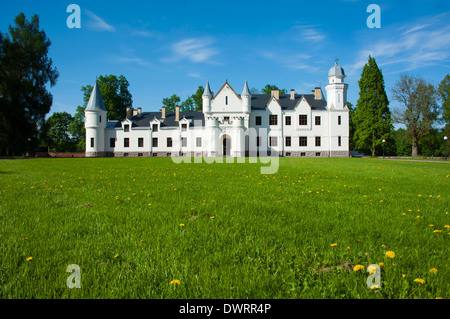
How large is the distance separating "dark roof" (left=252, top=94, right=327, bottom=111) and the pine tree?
7.06m

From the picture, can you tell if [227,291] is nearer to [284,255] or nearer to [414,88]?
[284,255]

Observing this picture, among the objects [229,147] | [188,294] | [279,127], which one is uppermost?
[279,127]

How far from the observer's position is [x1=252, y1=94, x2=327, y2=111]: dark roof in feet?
143

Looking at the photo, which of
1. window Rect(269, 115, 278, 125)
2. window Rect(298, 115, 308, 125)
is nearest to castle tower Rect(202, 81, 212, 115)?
window Rect(269, 115, 278, 125)

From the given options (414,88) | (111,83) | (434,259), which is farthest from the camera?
(111,83)

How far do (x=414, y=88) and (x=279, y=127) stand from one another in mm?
24807

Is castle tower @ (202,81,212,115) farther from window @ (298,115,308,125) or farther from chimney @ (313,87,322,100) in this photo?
chimney @ (313,87,322,100)

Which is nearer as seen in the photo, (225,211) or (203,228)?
(203,228)

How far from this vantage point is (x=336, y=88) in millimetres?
41625

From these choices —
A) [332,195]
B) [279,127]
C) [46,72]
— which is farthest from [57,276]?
[46,72]

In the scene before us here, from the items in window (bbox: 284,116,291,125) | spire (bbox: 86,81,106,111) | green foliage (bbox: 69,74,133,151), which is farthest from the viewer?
green foliage (bbox: 69,74,133,151)

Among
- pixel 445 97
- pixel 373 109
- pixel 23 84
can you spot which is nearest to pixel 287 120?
pixel 373 109

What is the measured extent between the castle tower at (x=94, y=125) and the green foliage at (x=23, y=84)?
297 inches

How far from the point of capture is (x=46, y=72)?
129ft
